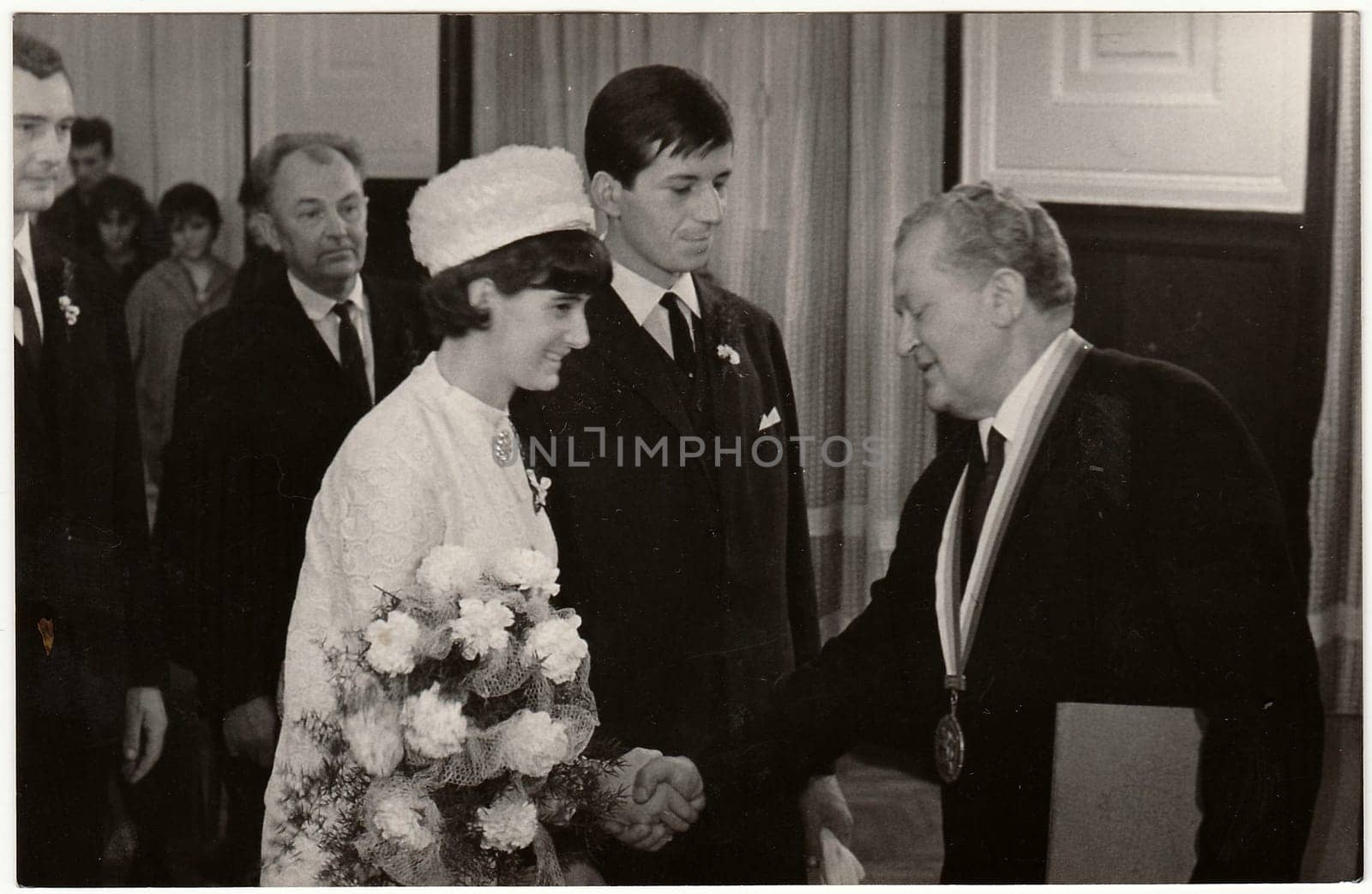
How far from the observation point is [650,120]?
3.48 meters

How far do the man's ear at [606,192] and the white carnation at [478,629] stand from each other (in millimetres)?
985

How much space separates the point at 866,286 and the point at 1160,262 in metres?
0.71

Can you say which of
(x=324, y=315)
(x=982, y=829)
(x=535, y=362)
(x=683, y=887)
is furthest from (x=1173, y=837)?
(x=324, y=315)

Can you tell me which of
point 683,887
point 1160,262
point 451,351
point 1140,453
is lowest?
point 683,887

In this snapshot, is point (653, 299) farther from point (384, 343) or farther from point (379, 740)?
point (379, 740)

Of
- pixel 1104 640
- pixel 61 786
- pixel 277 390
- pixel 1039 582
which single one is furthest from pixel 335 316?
pixel 1104 640

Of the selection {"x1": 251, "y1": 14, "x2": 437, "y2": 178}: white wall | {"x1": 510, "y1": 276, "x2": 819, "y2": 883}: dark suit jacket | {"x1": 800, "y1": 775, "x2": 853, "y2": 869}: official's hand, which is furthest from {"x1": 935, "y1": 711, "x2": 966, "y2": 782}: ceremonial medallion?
{"x1": 251, "y1": 14, "x2": 437, "y2": 178}: white wall

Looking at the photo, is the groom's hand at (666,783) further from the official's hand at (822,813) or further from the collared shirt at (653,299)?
the collared shirt at (653,299)

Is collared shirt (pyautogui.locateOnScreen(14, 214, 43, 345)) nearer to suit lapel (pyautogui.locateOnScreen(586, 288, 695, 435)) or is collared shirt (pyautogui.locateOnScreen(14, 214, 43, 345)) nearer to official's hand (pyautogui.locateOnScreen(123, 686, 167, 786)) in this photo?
official's hand (pyautogui.locateOnScreen(123, 686, 167, 786))

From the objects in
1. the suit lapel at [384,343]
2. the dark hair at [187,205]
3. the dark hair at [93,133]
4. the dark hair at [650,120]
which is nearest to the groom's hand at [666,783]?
the suit lapel at [384,343]

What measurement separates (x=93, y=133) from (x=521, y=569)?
4.83ft

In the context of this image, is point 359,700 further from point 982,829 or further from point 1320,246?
point 1320,246

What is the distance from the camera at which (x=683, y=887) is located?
355cm

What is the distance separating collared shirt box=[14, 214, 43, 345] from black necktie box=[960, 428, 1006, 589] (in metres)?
2.30
